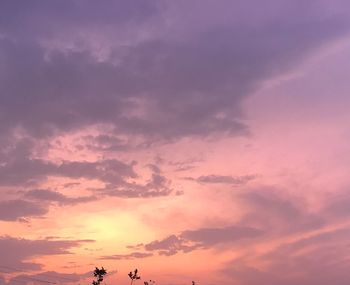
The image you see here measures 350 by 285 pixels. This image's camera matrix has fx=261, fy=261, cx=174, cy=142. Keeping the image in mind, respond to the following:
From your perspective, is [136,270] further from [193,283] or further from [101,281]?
[193,283]

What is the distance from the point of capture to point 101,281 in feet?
282

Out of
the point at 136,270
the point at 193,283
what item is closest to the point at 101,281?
the point at 136,270

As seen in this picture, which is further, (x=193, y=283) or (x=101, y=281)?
(x=193, y=283)

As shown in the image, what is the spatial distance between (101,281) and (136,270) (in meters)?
12.9

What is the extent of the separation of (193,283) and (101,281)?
43349 mm

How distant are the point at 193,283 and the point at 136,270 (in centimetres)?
3923

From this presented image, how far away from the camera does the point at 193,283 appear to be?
111 m

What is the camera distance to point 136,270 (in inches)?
3290

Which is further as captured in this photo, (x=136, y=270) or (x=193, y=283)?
(x=193, y=283)
